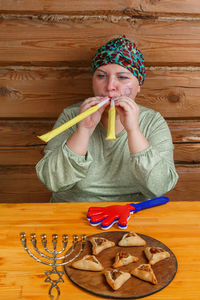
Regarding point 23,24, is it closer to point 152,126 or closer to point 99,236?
point 152,126

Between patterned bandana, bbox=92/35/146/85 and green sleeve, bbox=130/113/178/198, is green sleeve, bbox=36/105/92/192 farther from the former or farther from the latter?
patterned bandana, bbox=92/35/146/85

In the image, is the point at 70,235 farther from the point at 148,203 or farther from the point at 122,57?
the point at 122,57

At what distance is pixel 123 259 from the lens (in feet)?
2.98

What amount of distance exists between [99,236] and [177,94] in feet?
4.35

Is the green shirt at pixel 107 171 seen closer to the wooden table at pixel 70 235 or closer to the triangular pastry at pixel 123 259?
the wooden table at pixel 70 235

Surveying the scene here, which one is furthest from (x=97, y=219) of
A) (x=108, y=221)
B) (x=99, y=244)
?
(x=99, y=244)

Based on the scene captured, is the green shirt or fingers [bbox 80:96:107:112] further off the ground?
fingers [bbox 80:96:107:112]

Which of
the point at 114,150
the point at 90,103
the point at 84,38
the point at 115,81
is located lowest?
the point at 114,150

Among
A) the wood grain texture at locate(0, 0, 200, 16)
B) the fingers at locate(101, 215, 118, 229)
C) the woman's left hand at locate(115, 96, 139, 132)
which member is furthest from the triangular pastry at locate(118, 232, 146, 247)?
the wood grain texture at locate(0, 0, 200, 16)

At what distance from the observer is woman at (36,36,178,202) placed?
148 cm

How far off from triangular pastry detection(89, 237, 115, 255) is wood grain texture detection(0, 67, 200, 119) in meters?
1.25

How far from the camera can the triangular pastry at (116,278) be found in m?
0.81

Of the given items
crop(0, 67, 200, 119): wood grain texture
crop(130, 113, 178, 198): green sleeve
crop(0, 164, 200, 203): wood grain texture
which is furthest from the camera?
crop(0, 164, 200, 203): wood grain texture

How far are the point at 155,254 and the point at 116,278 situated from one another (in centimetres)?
16
